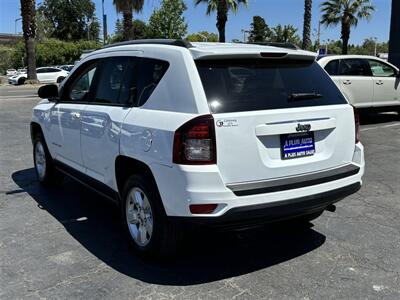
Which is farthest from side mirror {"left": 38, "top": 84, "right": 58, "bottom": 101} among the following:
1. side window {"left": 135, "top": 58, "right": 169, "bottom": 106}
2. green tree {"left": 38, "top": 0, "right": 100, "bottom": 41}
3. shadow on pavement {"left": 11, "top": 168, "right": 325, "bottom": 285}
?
green tree {"left": 38, "top": 0, "right": 100, "bottom": 41}

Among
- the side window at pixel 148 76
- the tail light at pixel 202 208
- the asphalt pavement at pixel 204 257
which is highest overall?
the side window at pixel 148 76

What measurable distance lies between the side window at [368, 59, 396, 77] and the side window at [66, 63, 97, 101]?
855cm

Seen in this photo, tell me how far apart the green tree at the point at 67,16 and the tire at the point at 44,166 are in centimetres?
8656

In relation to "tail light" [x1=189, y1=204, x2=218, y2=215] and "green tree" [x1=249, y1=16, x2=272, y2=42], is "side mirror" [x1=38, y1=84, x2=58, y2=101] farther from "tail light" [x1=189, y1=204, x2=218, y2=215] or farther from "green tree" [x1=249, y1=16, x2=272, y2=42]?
"green tree" [x1=249, y1=16, x2=272, y2=42]

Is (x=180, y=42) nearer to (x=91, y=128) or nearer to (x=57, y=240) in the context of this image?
(x=91, y=128)

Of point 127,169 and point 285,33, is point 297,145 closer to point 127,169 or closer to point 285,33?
point 127,169

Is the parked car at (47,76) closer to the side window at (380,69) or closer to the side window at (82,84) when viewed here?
the side window at (380,69)

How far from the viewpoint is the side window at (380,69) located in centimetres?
1190

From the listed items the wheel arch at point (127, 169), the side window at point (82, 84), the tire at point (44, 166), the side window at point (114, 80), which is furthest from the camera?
the tire at point (44, 166)

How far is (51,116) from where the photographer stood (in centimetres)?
578

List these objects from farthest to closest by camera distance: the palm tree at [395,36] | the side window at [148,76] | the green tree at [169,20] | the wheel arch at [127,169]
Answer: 1. the green tree at [169,20]
2. the palm tree at [395,36]
3. the side window at [148,76]
4. the wheel arch at [127,169]

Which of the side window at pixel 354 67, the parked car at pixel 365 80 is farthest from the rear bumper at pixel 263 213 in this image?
the side window at pixel 354 67

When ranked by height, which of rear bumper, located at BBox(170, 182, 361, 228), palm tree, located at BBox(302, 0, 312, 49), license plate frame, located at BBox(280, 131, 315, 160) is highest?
palm tree, located at BBox(302, 0, 312, 49)

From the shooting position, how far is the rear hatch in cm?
344
